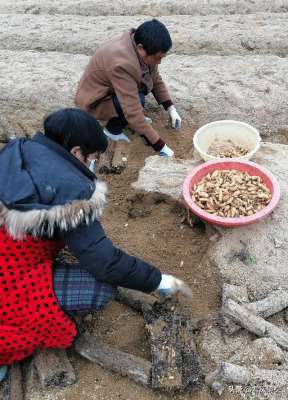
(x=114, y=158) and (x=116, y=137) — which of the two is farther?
(x=116, y=137)

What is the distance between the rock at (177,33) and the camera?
6.16 m

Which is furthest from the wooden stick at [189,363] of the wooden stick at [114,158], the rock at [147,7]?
the rock at [147,7]

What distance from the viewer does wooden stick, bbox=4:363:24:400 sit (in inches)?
97.3

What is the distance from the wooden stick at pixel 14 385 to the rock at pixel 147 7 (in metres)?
6.56

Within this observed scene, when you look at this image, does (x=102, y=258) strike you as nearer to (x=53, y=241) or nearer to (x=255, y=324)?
(x=53, y=241)

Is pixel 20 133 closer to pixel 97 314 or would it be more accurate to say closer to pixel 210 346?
pixel 97 314

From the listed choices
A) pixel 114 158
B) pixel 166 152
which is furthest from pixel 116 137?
pixel 166 152

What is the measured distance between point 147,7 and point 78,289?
257 inches

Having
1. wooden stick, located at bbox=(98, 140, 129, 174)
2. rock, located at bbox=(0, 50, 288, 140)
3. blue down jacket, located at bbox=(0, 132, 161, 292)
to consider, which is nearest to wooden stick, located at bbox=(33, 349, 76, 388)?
blue down jacket, located at bbox=(0, 132, 161, 292)

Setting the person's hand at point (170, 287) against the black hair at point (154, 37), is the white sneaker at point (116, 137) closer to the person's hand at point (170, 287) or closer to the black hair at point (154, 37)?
the black hair at point (154, 37)

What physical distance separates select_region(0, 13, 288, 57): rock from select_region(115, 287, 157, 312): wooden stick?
422 centimetres

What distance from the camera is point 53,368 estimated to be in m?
2.50

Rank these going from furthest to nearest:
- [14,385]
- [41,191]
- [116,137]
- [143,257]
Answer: [116,137] → [143,257] → [14,385] → [41,191]

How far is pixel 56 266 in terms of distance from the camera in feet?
8.21
